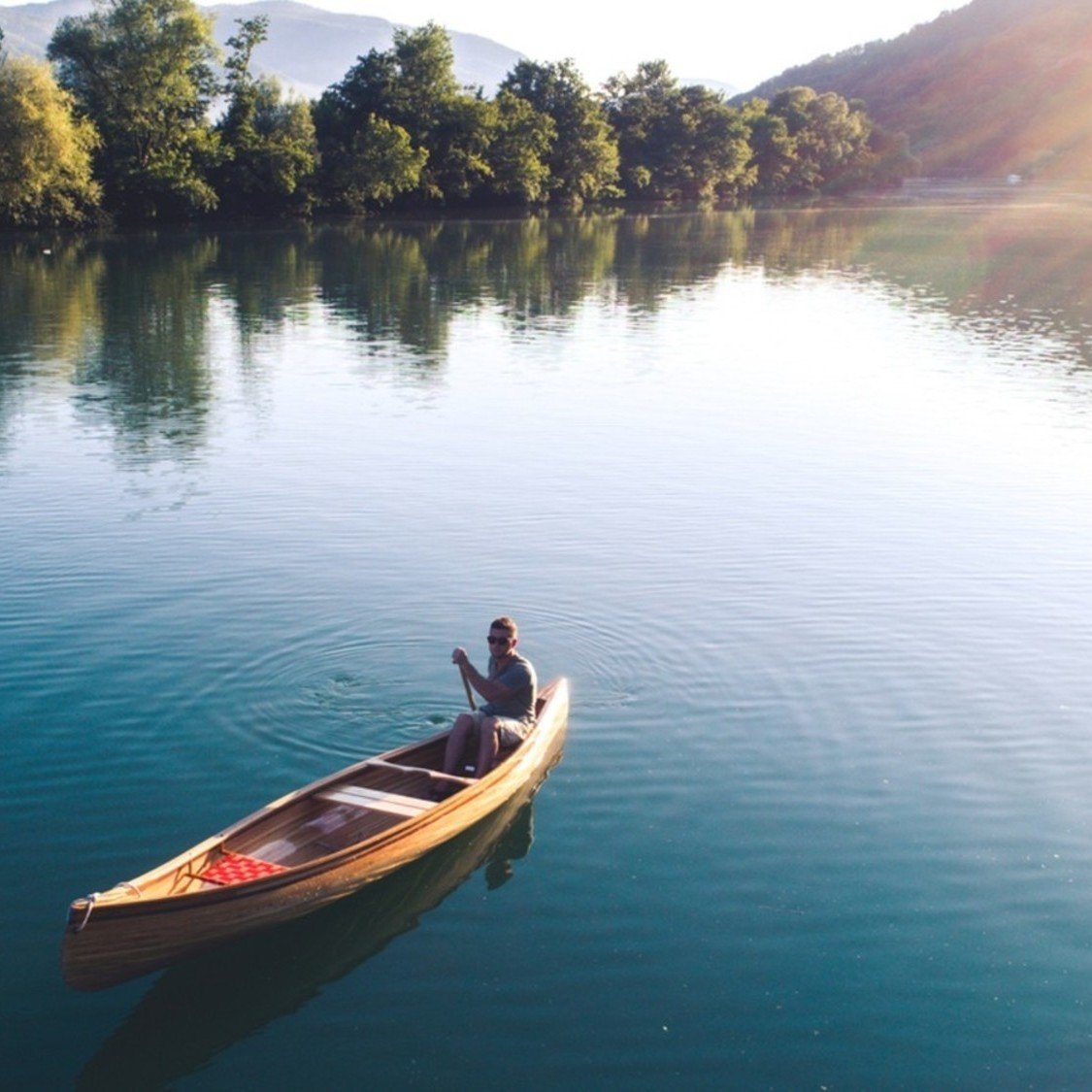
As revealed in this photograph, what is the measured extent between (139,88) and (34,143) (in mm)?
16132

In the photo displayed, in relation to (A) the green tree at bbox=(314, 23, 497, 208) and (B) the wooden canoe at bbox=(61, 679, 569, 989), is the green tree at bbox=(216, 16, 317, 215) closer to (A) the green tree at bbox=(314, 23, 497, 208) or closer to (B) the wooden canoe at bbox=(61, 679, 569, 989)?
(A) the green tree at bbox=(314, 23, 497, 208)

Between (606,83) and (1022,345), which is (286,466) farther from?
(606,83)

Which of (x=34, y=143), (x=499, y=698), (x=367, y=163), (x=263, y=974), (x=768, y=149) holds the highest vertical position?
(x=768, y=149)

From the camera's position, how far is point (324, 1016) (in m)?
9.39

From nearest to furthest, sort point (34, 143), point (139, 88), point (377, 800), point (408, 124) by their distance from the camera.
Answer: point (377, 800), point (34, 143), point (139, 88), point (408, 124)

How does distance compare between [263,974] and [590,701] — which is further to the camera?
[590,701]

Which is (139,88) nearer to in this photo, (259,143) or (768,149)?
(259,143)

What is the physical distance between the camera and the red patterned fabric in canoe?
981 cm

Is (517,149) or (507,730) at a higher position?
(517,149)

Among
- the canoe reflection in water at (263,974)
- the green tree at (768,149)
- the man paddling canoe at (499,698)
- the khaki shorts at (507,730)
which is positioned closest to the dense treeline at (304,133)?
the green tree at (768,149)

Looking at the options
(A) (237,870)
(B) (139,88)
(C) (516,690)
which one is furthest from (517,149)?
(A) (237,870)

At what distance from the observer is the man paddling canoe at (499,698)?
1234 centimetres

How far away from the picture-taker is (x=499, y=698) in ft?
42.1

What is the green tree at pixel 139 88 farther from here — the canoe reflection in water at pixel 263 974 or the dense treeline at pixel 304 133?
the canoe reflection in water at pixel 263 974
